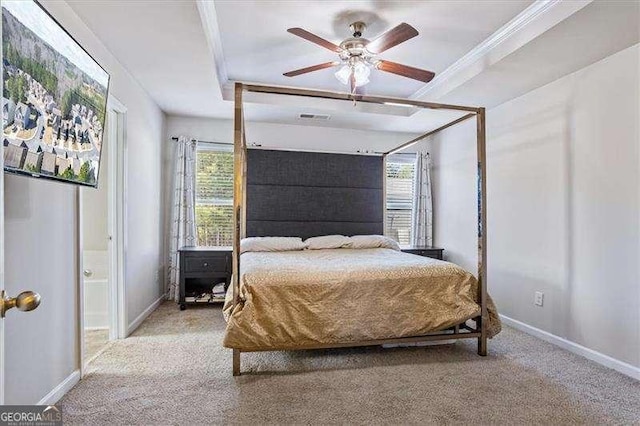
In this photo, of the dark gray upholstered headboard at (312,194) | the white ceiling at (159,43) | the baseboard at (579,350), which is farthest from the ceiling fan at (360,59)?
the baseboard at (579,350)

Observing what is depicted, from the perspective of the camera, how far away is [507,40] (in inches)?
104

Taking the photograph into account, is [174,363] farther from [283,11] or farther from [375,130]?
[375,130]

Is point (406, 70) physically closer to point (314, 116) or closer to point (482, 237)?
point (482, 237)

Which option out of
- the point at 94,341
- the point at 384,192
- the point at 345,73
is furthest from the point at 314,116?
the point at 94,341

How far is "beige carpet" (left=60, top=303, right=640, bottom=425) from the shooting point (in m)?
1.91

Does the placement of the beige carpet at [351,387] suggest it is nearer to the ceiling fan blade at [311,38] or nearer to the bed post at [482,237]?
the bed post at [482,237]

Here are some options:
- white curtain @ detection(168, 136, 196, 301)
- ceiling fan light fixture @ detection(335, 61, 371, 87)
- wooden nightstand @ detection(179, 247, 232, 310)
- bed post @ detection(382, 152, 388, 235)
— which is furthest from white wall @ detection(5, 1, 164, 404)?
bed post @ detection(382, 152, 388, 235)

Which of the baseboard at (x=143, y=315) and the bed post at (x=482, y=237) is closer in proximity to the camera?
the bed post at (x=482, y=237)

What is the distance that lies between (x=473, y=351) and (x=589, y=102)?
2240mm

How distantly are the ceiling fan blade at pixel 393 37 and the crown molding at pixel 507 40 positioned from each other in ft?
2.93

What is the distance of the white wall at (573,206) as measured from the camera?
2.51m

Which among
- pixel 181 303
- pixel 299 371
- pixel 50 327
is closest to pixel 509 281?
pixel 299 371

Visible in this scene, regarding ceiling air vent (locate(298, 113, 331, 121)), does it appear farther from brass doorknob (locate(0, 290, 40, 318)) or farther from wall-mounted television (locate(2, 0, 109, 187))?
brass doorknob (locate(0, 290, 40, 318))

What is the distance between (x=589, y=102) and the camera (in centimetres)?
280
